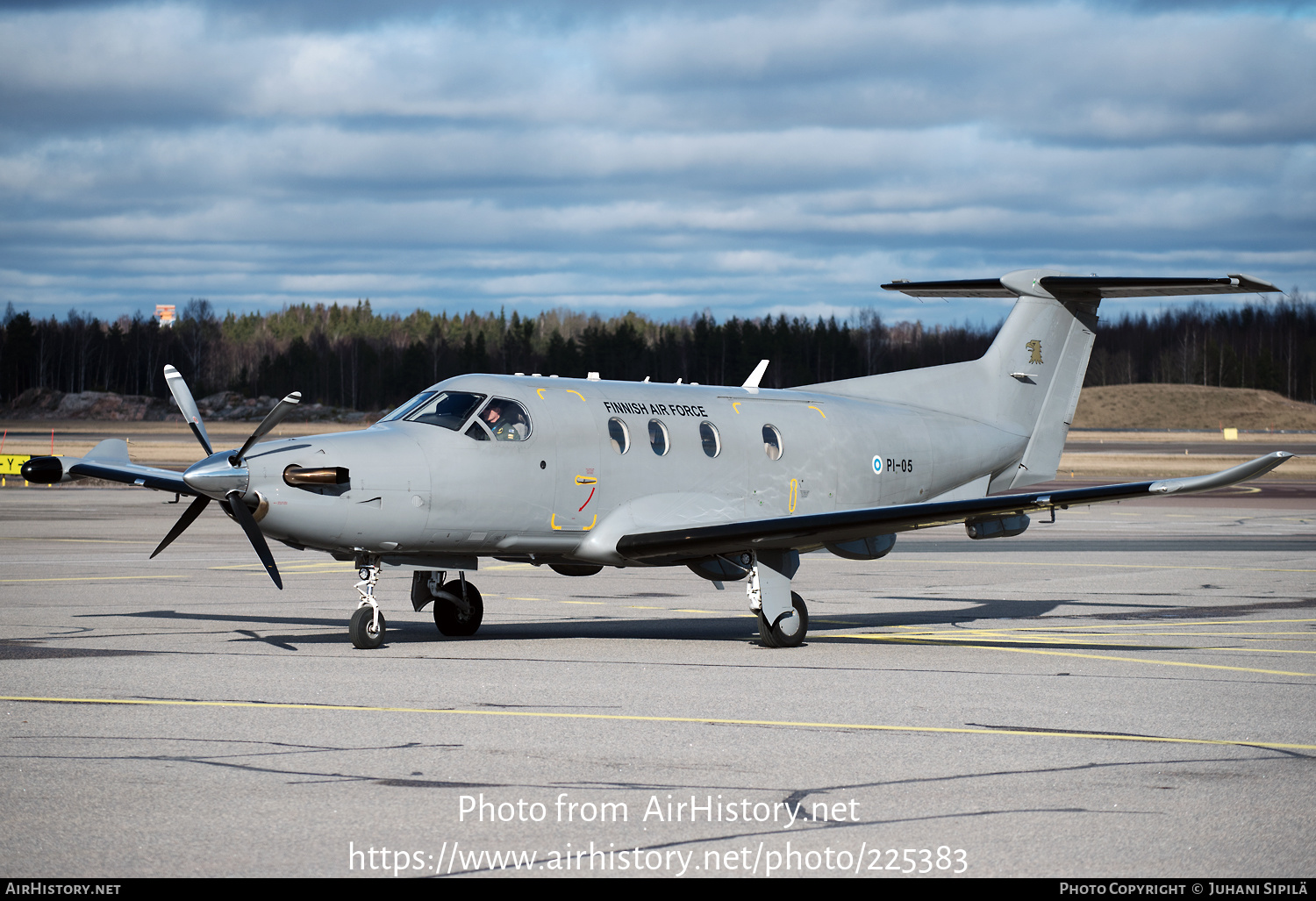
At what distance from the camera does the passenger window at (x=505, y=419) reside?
14688 mm

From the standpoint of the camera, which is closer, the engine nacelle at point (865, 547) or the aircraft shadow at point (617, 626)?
the aircraft shadow at point (617, 626)

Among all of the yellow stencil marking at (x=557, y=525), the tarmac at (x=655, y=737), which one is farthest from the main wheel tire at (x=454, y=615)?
the yellow stencil marking at (x=557, y=525)

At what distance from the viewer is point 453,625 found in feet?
50.3

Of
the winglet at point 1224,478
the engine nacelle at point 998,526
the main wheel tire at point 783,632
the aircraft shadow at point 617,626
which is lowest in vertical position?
the aircraft shadow at point 617,626

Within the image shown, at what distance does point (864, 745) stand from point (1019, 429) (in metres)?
12.1

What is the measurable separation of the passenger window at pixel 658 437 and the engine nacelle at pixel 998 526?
4049 mm

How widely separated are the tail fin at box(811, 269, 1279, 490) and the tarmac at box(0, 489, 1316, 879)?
2.76 m

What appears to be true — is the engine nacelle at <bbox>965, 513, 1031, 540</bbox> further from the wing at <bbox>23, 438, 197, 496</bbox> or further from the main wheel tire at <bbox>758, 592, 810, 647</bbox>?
the wing at <bbox>23, 438, 197, 496</bbox>

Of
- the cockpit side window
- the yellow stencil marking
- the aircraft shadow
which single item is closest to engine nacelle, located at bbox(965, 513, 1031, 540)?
the aircraft shadow

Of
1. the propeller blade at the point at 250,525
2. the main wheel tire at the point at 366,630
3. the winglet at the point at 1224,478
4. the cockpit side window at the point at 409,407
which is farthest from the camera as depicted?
the cockpit side window at the point at 409,407

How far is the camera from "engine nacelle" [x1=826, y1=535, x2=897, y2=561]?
16.4 m

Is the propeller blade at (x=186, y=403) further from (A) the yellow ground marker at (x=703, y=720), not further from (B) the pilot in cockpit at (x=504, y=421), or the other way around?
(A) the yellow ground marker at (x=703, y=720)

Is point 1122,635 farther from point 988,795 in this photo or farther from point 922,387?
point 988,795
